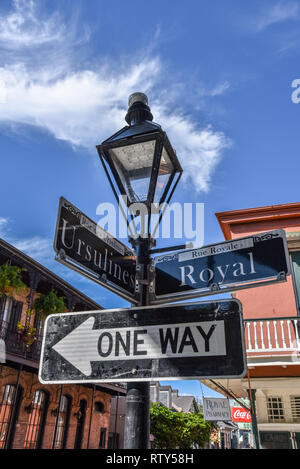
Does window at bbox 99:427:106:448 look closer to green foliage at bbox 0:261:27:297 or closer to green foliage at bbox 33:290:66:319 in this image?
green foliage at bbox 33:290:66:319

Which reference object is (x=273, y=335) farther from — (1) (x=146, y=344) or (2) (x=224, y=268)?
(1) (x=146, y=344)

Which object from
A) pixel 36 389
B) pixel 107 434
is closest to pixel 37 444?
pixel 36 389

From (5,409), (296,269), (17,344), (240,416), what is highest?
(296,269)

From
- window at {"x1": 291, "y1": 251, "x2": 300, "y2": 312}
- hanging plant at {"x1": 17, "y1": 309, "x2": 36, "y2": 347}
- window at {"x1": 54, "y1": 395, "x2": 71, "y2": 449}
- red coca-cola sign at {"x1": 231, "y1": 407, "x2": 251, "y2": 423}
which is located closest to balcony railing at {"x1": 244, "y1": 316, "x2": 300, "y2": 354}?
window at {"x1": 291, "y1": 251, "x2": 300, "y2": 312}

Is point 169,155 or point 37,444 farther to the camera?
point 37,444

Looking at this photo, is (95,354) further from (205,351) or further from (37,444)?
(37,444)

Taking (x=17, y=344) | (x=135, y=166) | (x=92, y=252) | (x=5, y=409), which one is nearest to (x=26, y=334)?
(x=17, y=344)

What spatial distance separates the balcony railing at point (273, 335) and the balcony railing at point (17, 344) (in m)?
11.1

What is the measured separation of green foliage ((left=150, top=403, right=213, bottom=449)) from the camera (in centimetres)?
2212

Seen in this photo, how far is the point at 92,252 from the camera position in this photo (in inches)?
91.6

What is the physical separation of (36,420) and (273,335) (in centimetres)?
1422

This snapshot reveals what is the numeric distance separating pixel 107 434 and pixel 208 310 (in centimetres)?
2610

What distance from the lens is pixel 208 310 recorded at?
2.05 metres

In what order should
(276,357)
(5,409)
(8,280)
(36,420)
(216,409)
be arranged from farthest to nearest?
(36,420), (5,409), (8,280), (216,409), (276,357)
